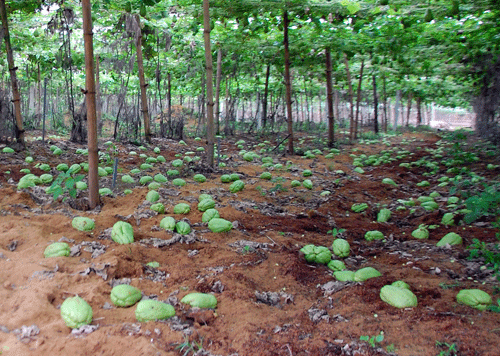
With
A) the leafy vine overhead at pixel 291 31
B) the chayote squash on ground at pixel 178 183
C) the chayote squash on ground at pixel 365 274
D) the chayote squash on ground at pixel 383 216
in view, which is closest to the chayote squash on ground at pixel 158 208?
the chayote squash on ground at pixel 178 183

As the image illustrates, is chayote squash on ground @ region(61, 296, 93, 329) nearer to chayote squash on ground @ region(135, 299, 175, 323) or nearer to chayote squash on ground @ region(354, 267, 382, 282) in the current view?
chayote squash on ground @ region(135, 299, 175, 323)

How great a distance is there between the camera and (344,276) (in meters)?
2.76

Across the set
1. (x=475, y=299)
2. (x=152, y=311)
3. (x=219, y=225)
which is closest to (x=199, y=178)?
(x=219, y=225)

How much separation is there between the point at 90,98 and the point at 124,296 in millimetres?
2163

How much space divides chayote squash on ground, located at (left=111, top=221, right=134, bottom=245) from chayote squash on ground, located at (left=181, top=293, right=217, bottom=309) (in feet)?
3.52

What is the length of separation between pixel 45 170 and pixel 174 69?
8789 millimetres

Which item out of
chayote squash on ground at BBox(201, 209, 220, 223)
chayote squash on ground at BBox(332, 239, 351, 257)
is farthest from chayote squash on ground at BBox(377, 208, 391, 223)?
chayote squash on ground at BBox(201, 209, 220, 223)

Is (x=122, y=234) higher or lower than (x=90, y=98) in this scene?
lower

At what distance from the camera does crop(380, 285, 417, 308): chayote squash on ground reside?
2.31 meters

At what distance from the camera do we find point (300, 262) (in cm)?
302

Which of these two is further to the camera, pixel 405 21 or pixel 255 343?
pixel 405 21

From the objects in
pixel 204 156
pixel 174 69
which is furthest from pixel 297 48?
pixel 174 69

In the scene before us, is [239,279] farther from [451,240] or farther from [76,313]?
[451,240]

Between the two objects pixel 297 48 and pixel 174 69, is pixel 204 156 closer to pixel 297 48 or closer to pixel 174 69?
pixel 297 48
